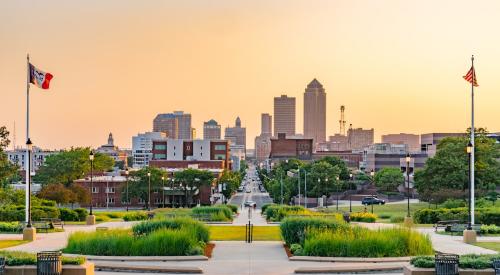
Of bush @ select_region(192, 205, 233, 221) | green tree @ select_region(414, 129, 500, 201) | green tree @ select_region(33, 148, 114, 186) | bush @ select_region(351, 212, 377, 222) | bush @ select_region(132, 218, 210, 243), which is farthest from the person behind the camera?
green tree @ select_region(33, 148, 114, 186)

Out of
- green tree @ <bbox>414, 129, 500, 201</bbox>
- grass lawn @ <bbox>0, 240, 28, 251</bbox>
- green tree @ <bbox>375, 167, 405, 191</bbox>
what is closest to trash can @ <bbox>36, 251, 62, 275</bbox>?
grass lawn @ <bbox>0, 240, 28, 251</bbox>

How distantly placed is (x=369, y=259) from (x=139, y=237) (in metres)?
9.73

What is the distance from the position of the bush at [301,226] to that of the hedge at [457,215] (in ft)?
66.3

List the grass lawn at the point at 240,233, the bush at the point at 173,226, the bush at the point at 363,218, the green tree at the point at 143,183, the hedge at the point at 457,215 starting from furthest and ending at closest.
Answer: the green tree at the point at 143,183 → the bush at the point at 363,218 → the hedge at the point at 457,215 → the grass lawn at the point at 240,233 → the bush at the point at 173,226

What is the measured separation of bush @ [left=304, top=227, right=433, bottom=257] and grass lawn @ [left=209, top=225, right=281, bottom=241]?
901cm

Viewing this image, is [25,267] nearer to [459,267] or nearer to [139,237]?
[139,237]

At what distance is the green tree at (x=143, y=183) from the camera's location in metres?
122

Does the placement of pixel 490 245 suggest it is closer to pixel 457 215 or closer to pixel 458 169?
pixel 457 215

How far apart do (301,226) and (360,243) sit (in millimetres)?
4691

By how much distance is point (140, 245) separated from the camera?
30.0 m

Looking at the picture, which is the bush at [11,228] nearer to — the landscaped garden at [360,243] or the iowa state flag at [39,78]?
the iowa state flag at [39,78]

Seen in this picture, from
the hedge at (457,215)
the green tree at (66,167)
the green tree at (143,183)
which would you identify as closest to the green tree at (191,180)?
the green tree at (143,183)

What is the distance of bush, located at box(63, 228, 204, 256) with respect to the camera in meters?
29.8

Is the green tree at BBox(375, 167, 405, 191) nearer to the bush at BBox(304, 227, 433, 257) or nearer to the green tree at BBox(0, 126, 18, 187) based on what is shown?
the green tree at BBox(0, 126, 18, 187)
